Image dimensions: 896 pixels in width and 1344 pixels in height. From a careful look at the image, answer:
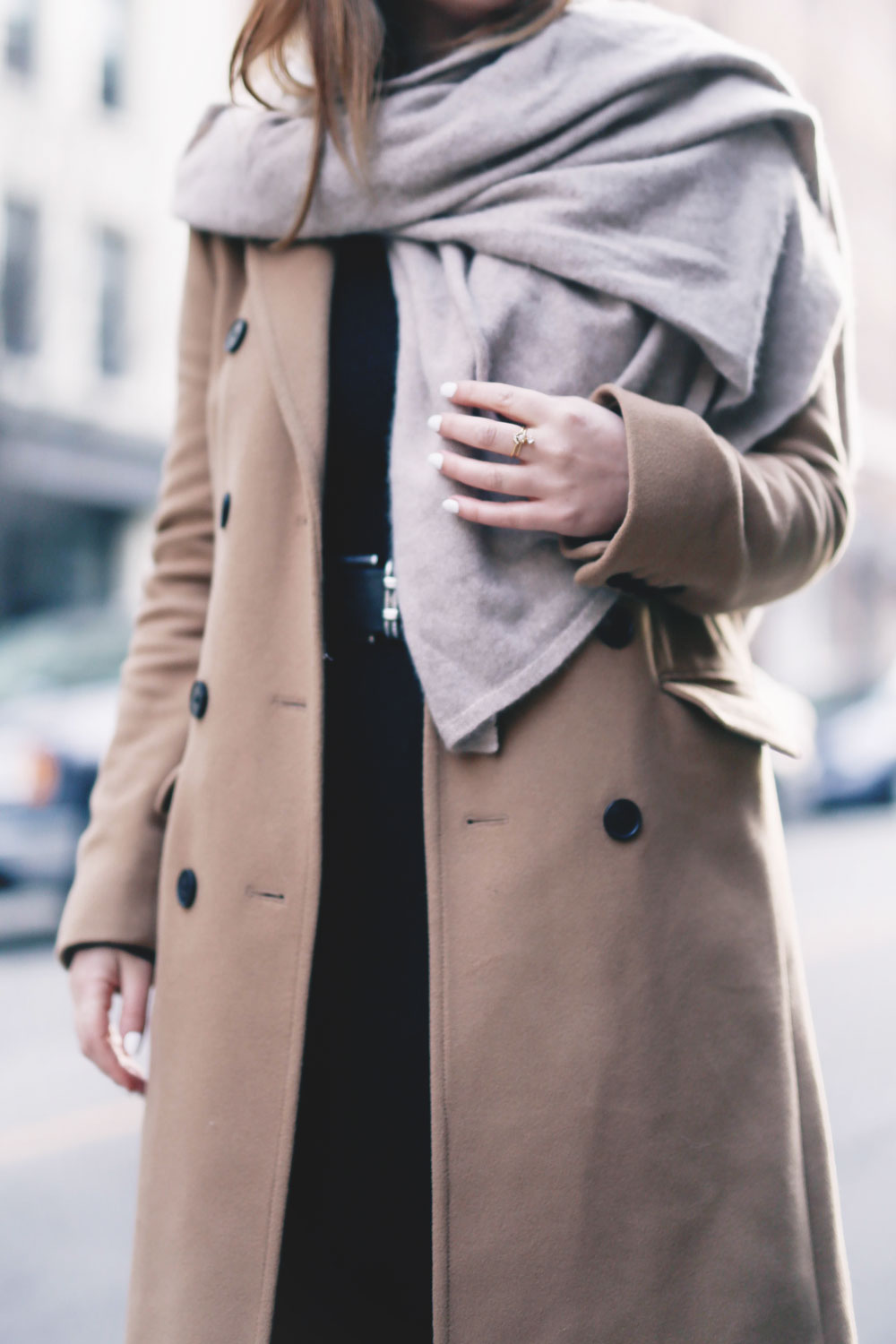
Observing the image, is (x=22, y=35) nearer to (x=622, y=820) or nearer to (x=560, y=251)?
(x=560, y=251)

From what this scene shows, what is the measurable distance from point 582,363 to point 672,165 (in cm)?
24

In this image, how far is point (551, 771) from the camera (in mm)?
1130

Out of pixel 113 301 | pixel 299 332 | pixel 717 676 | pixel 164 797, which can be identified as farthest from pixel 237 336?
pixel 113 301

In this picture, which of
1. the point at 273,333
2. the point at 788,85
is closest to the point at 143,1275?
the point at 273,333

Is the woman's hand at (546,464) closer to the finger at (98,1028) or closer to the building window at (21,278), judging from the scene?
the finger at (98,1028)

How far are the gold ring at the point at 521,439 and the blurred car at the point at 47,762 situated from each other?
4383 millimetres

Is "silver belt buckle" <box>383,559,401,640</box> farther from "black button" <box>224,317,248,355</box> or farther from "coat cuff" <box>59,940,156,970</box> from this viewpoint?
"coat cuff" <box>59,940,156,970</box>

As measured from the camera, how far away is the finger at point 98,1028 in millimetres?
1300

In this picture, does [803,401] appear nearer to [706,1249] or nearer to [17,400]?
[706,1249]

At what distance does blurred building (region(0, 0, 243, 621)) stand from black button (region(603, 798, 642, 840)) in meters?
11.1

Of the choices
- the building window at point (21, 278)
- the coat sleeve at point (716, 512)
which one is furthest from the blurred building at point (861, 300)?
the coat sleeve at point (716, 512)

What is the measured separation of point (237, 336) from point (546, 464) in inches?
19.0

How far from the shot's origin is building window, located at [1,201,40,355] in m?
11.2

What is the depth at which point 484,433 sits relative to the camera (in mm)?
1127
